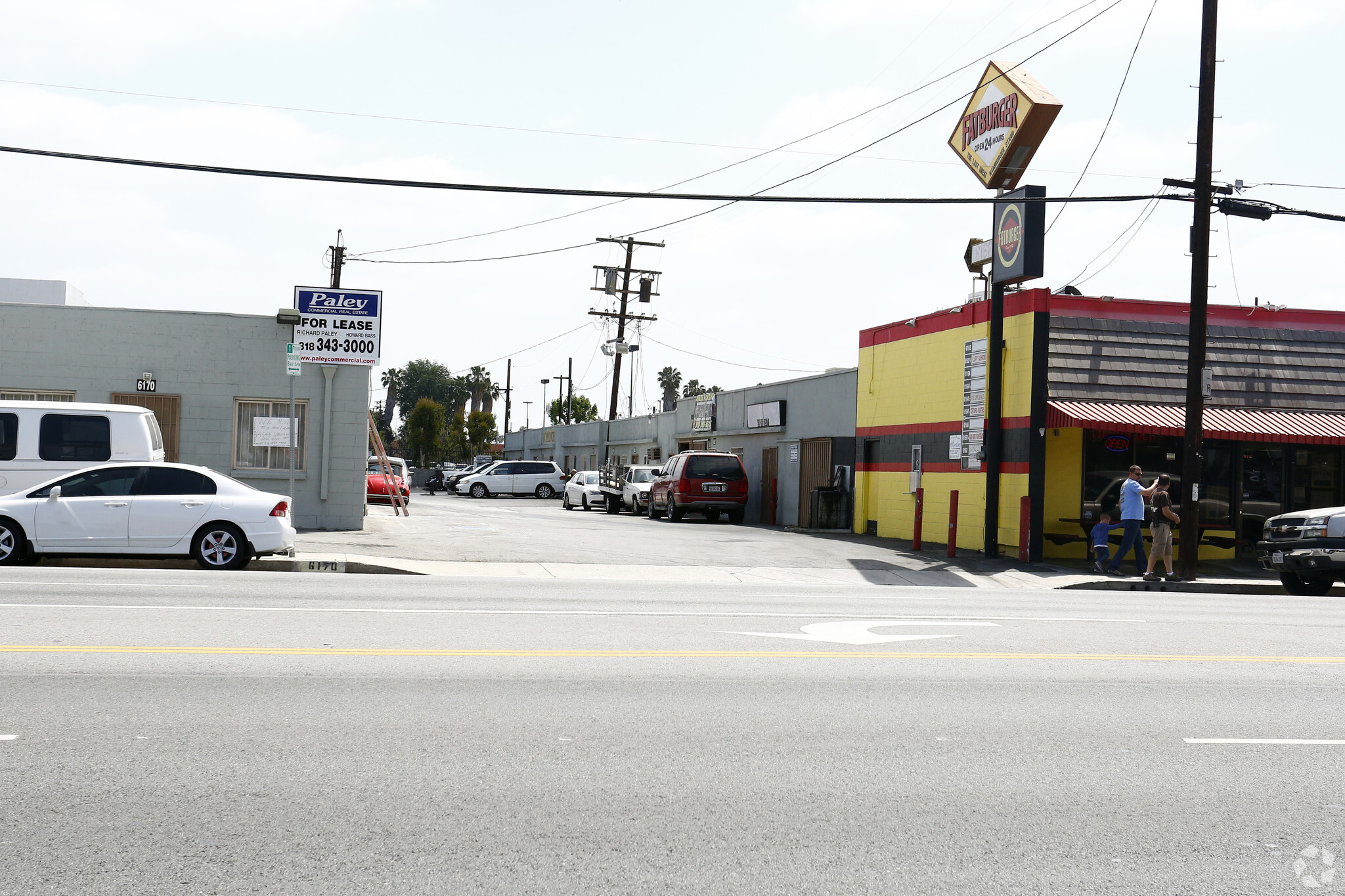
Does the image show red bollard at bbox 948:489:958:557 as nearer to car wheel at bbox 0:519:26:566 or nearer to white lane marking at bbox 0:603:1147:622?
white lane marking at bbox 0:603:1147:622

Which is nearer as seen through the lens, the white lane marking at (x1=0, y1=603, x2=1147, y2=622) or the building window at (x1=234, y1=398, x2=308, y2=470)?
the white lane marking at (x1=0, y1=603, x2=1147, y2=622)

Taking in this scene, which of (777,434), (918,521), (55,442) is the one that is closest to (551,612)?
(55,442)

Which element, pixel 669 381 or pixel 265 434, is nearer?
pixel 265 434

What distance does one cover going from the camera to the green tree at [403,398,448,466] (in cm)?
9512

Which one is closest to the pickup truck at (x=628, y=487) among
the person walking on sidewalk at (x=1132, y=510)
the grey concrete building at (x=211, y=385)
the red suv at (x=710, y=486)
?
the red suv at (x=710, y=486)

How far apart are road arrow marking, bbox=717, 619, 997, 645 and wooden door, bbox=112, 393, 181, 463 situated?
1488 centimetres

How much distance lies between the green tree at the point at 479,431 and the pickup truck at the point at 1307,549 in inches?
3179

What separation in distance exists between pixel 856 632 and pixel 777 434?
2293cm

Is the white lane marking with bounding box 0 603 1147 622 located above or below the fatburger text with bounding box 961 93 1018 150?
below

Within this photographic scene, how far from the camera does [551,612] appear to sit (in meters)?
11.3

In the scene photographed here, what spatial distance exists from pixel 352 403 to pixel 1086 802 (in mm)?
18451

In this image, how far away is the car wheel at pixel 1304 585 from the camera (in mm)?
17875

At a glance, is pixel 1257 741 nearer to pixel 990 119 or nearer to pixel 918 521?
pixel 918 521

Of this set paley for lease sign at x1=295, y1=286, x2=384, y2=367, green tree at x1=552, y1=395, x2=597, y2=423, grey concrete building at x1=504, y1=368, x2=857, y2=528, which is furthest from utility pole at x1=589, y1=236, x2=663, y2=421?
green tree at x1=552, y1=395, x2=597, y2=423
